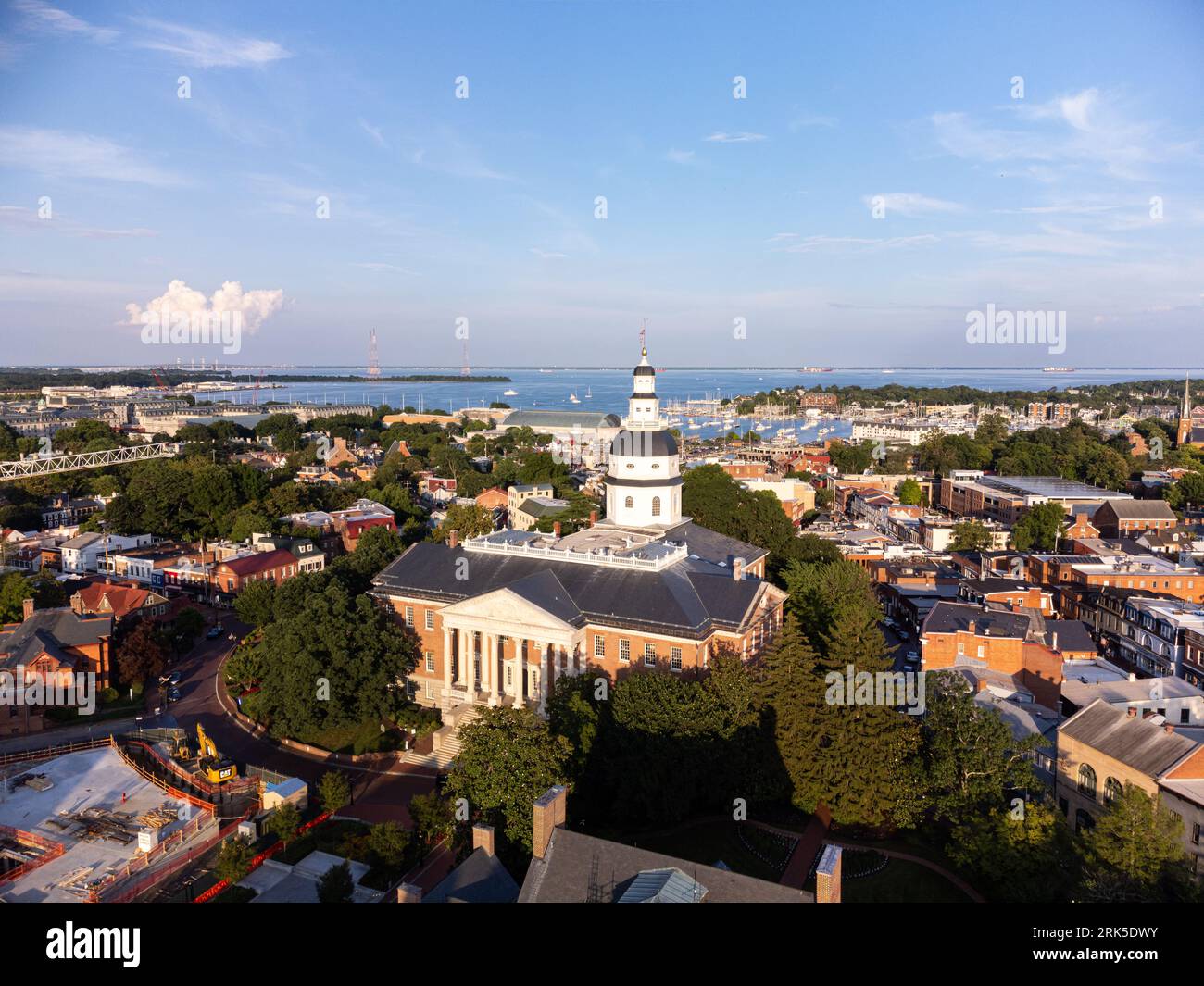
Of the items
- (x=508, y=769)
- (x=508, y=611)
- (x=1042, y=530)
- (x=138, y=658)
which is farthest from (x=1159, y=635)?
(x=138, y=658)

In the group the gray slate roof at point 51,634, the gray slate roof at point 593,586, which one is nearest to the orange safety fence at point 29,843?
the gray slate roof at point 51,634

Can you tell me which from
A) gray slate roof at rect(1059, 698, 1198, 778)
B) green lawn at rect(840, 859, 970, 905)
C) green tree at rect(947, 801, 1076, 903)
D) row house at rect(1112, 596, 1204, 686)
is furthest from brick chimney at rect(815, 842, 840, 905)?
row house at rect(1112, 596, 1204, 686)

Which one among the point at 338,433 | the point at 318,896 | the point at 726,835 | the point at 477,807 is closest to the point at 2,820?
the point at 318,896

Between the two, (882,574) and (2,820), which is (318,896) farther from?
(882,574)

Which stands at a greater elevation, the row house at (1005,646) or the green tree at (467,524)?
the green tree at (467,524)

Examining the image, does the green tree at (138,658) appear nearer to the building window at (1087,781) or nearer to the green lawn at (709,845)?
the green lawn at (709,845)

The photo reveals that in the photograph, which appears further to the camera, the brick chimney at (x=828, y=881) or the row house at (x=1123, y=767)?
the row house at (x=1123, y=767)

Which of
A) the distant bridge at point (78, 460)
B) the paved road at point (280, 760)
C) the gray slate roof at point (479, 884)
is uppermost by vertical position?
the distant bridge at point (78, 460)
